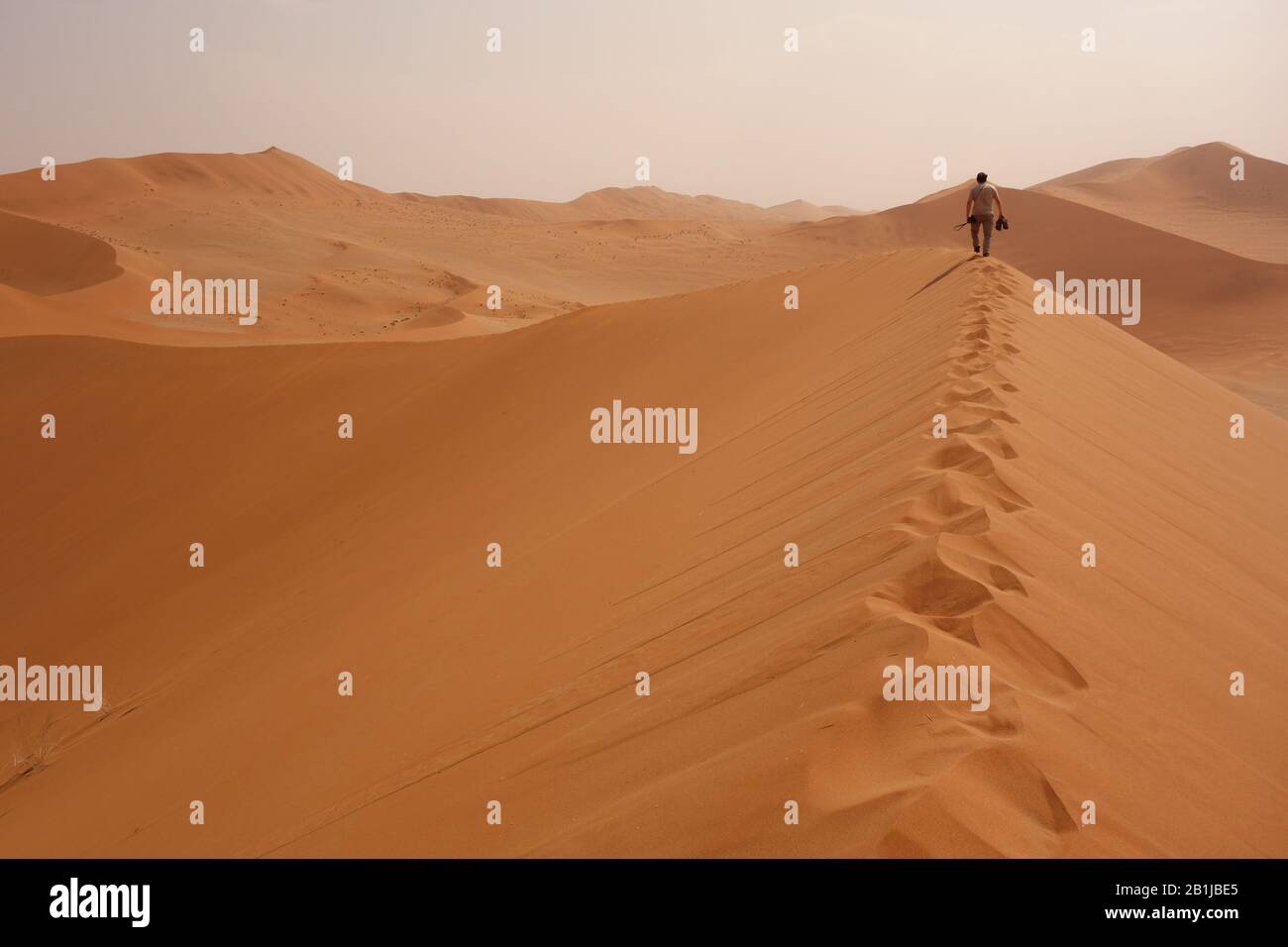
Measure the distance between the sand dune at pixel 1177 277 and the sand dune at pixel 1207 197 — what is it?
642cm

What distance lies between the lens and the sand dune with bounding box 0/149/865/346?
2197 centimetres

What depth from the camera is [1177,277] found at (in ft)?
91.7

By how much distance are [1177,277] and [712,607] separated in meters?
28.7

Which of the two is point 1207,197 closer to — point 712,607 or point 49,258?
point 49,258

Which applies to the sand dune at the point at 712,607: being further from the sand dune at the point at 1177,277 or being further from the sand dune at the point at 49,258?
the sand dune at the point at 49,258

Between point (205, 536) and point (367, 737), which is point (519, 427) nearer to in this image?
point (205, 536)

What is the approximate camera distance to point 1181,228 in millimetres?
40250

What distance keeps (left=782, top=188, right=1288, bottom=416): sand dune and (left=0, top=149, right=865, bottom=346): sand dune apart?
9785 mm

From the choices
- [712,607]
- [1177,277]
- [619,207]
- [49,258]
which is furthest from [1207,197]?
[619,207]

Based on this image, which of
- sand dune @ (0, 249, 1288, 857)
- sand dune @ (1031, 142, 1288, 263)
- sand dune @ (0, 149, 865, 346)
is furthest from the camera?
sand dune @ (1031, 142, 1288, 263)

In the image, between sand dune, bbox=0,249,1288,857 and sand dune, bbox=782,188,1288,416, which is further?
sand dune, bbox=782,188,1288,416

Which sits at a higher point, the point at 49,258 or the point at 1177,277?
the point at 49,258

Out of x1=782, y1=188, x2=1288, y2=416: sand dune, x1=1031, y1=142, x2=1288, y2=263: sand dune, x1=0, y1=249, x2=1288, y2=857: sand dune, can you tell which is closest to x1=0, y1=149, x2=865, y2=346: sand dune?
x1=0, y1=249, x2=1288, y2=857: sand dune

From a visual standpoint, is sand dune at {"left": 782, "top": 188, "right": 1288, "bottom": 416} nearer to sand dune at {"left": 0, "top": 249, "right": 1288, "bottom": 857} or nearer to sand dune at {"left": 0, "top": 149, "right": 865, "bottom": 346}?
sand dune at {"left": 0, "top": 149, "right": 865, "bottom": 346}
